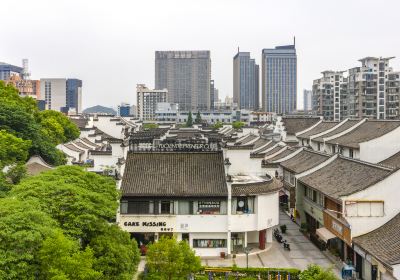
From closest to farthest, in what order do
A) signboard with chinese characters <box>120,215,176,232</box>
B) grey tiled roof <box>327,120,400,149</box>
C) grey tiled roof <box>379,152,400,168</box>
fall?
1. signboard with chinese characters <box>120,215,176,232</box>
2. grey tiled roof <box>379,152,400,168</box>
3. grey tiled roof <box>327,120,400,149</box>

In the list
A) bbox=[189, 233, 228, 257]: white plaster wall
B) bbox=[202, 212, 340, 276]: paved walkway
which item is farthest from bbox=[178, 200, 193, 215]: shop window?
bbox=[202, 212, 340, 276]: paved walkway

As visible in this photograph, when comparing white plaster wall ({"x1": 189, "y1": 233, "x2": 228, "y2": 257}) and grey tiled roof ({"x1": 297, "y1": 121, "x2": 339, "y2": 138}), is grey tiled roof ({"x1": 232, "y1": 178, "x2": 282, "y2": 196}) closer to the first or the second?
white plaster wall ({"x1": 189, "y1": 233, "x2": 228, "y2": 257})

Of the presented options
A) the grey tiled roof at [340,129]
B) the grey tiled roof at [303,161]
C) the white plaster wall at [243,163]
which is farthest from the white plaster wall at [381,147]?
the grey tiled roof at [340,129]

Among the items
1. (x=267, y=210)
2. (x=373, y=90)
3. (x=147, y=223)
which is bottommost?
(x=147, y=223)

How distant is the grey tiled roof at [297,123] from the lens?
288 ft

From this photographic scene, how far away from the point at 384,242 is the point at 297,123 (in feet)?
186

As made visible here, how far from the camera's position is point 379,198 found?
3716 cm

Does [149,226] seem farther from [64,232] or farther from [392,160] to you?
[392,160]

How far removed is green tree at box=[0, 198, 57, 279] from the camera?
22.7 metres

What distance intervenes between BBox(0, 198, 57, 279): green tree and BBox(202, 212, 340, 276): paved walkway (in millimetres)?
19531

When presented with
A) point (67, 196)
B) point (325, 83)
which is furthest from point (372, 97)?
point (67, 196)

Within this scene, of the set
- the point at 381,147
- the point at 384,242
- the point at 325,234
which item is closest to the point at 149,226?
the point at 325,234

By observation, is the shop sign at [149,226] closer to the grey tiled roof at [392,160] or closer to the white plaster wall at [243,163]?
the white plaster wall at [243,163]

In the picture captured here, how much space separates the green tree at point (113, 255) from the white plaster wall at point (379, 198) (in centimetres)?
1624
